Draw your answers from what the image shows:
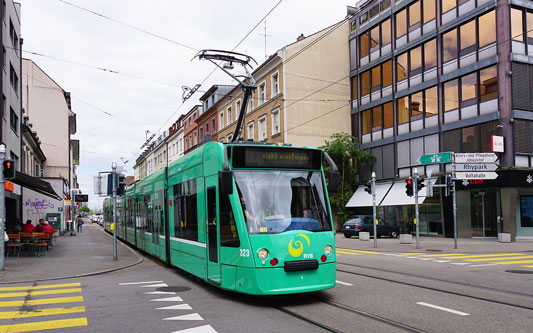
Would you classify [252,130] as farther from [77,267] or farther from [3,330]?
[3,330]

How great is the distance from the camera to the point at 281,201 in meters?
8.46

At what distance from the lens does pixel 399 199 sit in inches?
1241

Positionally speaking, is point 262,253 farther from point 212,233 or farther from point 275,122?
point 275,122

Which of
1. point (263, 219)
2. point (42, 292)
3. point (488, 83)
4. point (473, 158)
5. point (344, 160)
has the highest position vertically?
point (488, 83)

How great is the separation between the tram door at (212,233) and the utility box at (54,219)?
96.4ft

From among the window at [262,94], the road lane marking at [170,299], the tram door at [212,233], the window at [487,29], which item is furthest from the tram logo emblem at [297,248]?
the window at [262,94]

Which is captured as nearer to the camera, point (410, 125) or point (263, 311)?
point (263, 311)

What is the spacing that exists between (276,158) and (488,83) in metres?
21.9

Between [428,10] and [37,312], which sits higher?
[428,10]

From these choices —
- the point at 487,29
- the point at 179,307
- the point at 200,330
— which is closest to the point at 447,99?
the point at 487,29

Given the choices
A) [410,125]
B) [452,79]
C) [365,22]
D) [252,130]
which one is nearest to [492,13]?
[452,79]

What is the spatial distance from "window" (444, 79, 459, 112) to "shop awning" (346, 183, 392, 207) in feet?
23.5

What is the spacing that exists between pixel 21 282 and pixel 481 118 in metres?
24.1

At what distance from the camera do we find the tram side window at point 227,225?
834cm
